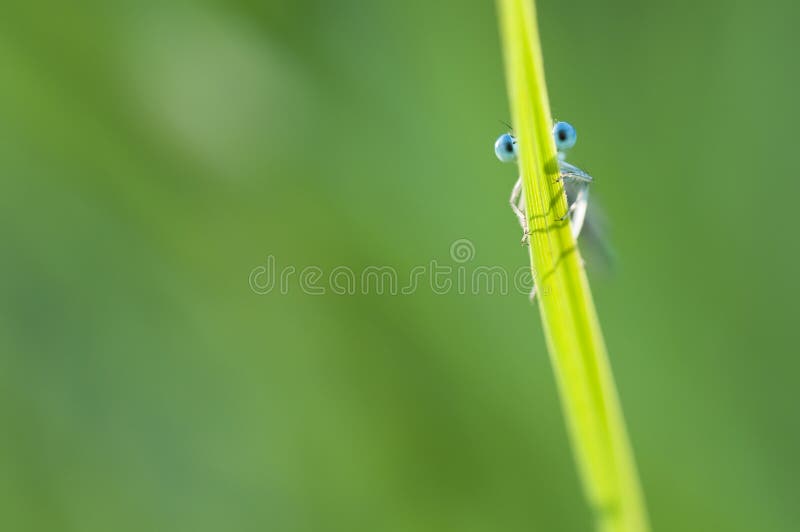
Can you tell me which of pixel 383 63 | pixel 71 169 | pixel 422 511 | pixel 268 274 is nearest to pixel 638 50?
pixel 383 63

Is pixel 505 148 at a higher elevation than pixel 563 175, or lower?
higher

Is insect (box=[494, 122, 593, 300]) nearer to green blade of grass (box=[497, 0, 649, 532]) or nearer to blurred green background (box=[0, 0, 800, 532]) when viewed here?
blurred green background (box=[0, 0, 800, 532])

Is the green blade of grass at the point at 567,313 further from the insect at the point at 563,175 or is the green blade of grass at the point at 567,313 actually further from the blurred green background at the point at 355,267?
the blurred green background at the point at 355,267

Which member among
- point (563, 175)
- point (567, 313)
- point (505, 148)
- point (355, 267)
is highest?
point (505, 148)

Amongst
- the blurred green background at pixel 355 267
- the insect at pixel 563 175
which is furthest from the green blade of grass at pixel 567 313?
the blurred green background at pixel 355 267

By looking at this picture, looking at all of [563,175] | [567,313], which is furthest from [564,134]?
[567,313]

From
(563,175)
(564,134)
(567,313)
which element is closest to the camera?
(567,313)

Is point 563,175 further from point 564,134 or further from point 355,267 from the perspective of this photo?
point 355,267

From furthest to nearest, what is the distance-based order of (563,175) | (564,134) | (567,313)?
(563,175) < (564,134) < (567,313)

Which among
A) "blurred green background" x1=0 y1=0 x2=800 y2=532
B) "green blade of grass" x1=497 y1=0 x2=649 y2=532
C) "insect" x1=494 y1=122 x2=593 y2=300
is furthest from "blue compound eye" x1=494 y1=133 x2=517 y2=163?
"green blade of grass" x1=497 y1=0 x2=649 y2=532
